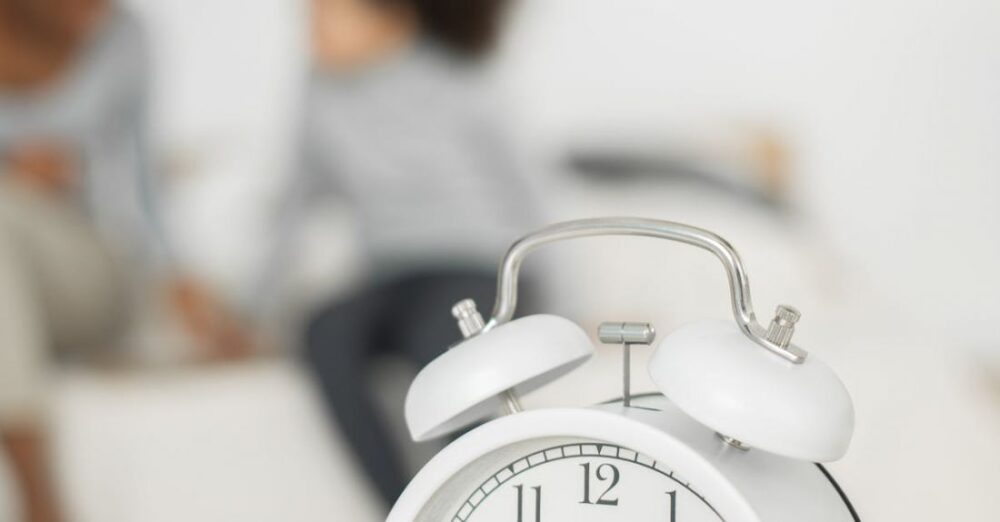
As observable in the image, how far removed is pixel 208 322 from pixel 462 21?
0.58 metres

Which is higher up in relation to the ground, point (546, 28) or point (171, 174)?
point (546, 28)

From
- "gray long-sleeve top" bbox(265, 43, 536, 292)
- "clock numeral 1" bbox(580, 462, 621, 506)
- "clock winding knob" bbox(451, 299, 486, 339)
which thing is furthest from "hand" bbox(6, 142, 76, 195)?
"clock numeral 1" bbox(580, 462, 621, 506)

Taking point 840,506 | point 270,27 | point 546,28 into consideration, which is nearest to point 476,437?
point 840,506

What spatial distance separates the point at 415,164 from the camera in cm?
171

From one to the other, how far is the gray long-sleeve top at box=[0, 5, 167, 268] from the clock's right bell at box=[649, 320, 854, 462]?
1179mm

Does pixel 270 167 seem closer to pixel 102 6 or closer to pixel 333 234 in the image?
pixel 333 234

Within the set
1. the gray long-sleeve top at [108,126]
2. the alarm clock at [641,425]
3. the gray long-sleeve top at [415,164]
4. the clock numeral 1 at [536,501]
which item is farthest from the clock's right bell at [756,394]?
the gray long-sleeve top at [108,126]

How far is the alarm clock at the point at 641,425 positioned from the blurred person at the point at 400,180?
77cm

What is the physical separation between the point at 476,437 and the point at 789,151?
888 mm

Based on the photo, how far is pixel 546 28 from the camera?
167 centimetres

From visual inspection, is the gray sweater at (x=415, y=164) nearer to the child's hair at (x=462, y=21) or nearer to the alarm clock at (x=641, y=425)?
the child's hair at (x=462, y=21)

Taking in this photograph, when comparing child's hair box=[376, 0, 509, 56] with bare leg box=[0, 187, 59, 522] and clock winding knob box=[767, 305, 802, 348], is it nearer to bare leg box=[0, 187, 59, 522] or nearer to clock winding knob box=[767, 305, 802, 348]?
bare leg box=[0, 187, 59, 522]

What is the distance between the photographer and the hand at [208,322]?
5.83 feet

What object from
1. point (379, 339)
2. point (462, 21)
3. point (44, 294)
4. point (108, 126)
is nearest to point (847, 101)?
point (462, 21)
